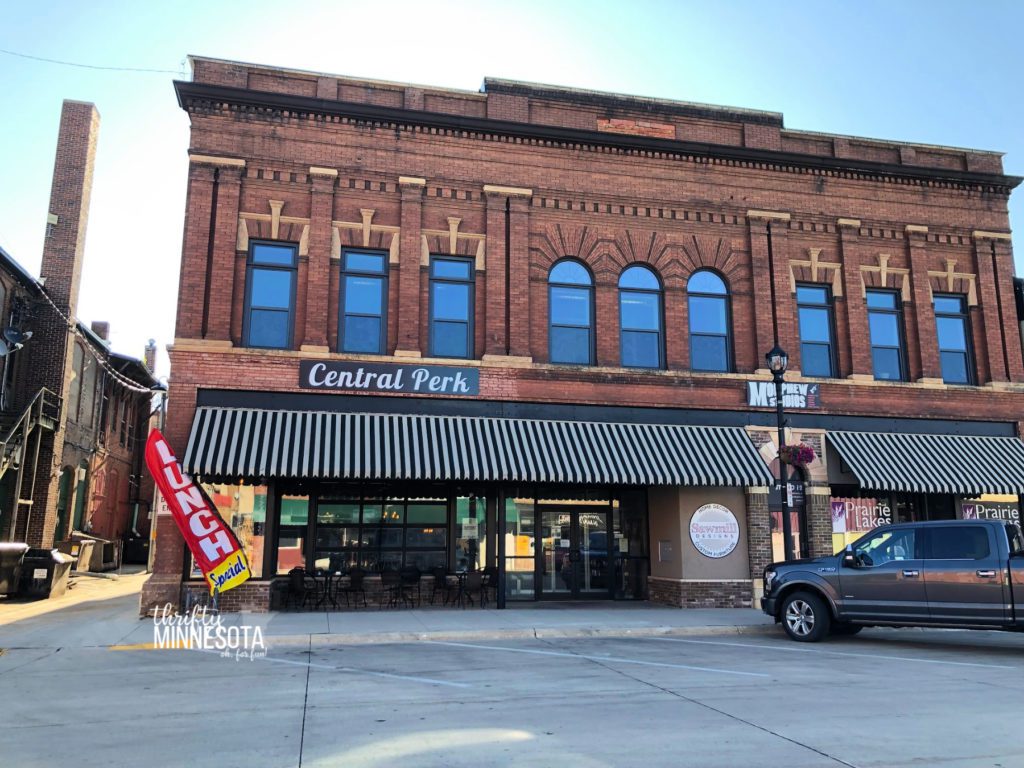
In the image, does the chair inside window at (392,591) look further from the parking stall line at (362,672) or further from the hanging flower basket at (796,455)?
the hanging flower basket at (796,455)

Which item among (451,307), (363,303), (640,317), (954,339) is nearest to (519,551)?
(451,307)

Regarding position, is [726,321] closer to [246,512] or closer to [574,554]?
[574,554]

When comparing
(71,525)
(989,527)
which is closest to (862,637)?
(989,527)

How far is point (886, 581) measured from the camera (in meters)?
12.4

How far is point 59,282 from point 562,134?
60.2 feet

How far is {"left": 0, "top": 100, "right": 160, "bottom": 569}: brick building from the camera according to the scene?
24.4 meters

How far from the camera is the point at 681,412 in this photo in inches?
711

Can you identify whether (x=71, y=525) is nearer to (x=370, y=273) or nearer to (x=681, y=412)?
(x=370, y=273)

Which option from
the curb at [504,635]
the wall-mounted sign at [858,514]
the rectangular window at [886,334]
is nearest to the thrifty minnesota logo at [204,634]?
the curb at [504,635]

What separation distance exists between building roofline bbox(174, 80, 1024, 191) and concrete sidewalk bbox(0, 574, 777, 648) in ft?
34.2

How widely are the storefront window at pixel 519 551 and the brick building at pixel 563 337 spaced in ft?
0.20

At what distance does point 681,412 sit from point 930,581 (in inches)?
271

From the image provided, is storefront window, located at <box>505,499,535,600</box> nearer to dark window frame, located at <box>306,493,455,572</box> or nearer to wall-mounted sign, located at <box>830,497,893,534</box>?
dark window frame, located at <box>306,493,455,572</box>

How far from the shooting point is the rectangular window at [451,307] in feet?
57.5
